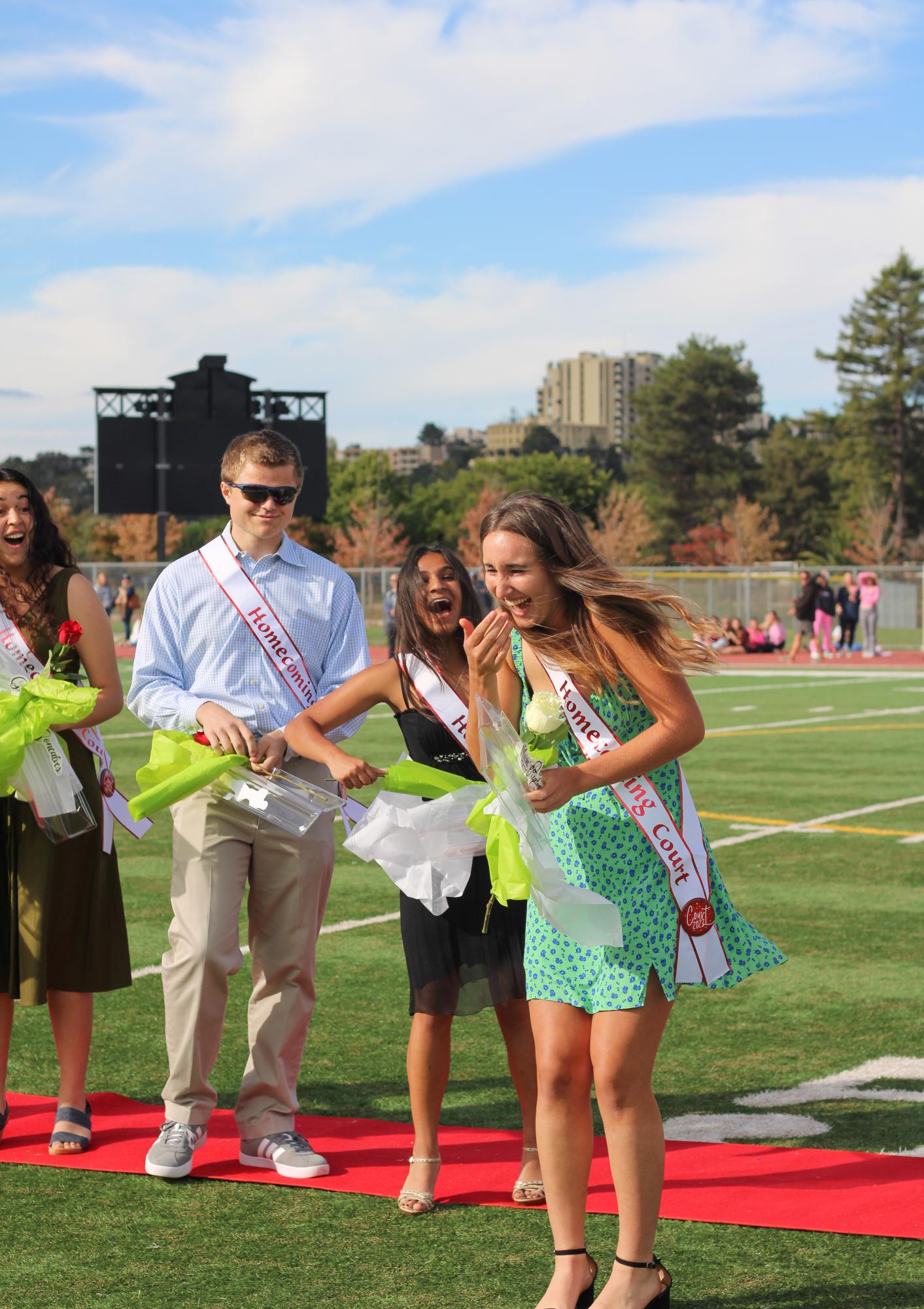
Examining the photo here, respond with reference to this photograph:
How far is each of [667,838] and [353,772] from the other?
96 cm

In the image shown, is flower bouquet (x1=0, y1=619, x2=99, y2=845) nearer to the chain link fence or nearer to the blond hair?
the blond hair

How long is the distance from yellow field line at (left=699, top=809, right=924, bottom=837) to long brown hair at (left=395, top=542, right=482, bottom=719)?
7353 millimetres

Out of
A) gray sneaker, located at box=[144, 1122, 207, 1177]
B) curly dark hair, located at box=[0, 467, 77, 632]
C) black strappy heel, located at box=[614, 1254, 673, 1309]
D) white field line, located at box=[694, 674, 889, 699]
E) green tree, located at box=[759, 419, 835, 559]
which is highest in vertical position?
green tree, located at box=[759, 419, 835, 559]

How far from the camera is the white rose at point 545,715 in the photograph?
3494mm

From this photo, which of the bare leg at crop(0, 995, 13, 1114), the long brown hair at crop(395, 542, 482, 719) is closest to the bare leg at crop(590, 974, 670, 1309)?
the long brown hair at crop(395, 542, 482, 719)

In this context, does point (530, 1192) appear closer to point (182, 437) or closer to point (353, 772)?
A: point (353, 772)

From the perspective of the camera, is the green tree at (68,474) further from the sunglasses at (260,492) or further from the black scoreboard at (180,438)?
the sunglasses at (260,492)

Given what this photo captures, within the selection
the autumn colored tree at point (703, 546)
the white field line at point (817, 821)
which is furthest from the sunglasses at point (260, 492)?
the autumn colored tree at point (703, 546)

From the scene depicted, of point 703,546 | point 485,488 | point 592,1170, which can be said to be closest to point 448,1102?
point 592,1170

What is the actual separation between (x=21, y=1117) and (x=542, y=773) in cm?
268

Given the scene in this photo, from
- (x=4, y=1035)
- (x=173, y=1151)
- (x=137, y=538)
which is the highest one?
(x=137, y=538)

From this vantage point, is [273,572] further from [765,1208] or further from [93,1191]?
[765,1208]

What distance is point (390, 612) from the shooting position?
34.0 metres

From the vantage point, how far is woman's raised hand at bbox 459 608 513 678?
12.0 feet
